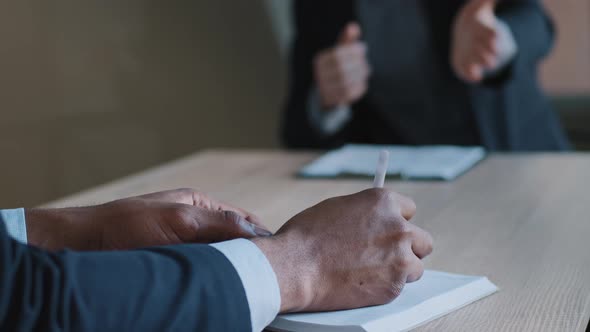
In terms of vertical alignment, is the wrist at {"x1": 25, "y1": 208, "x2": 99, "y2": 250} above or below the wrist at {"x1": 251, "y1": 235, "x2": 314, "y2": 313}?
below

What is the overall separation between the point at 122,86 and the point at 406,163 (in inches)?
58.1

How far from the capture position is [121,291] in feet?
1.93

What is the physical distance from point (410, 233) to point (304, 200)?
54cm

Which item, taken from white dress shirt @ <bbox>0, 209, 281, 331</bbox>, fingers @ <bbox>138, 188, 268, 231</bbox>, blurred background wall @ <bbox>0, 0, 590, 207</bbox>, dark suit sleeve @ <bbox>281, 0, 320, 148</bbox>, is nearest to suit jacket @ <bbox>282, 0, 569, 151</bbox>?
dark suit sleeve @ <bbox>281, 0, 320, 148</bbox>

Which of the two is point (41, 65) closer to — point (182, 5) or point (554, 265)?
point (182, 5)

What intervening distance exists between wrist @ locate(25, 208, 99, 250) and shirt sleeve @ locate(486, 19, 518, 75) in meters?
1.23

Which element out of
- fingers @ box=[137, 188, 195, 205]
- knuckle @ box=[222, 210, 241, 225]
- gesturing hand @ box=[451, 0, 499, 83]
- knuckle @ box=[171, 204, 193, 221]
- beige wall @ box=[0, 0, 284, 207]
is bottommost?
beige wall @ box=[0, 0, 284, 207]

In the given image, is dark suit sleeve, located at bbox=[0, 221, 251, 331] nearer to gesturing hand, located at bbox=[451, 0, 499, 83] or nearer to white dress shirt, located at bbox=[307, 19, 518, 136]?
gesturing hand, located at bbox=[451, 0, 499, 83]

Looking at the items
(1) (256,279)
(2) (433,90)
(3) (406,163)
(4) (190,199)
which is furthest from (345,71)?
(1) (256,279)

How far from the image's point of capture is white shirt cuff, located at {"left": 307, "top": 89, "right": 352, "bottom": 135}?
79.5 inches

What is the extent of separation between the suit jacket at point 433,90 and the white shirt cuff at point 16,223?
50.2 inches

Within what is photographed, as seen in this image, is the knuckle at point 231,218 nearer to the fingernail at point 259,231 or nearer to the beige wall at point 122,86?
the fingernail at point 259,231

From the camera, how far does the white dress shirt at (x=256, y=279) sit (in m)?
0.64

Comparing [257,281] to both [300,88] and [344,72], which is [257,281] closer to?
[344,72]
